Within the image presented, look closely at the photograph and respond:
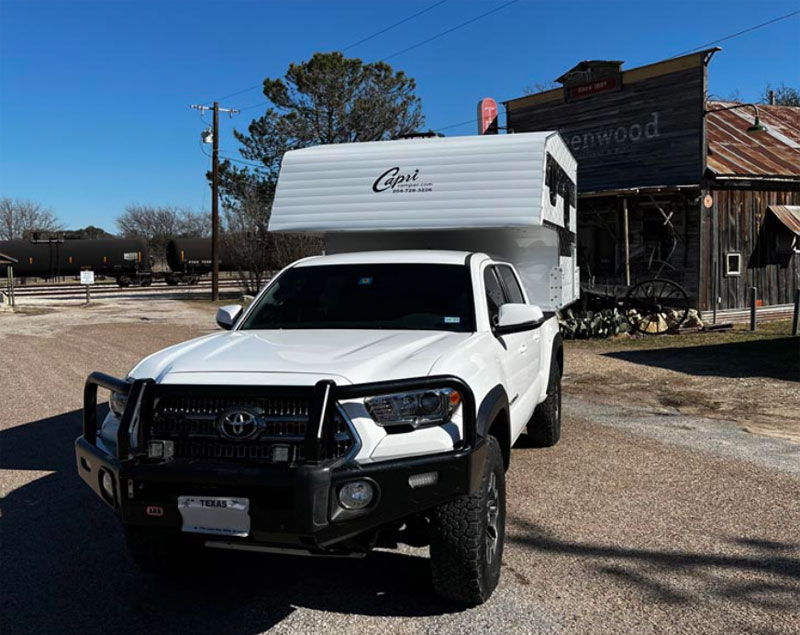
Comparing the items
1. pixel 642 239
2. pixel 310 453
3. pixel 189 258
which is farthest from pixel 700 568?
pixel 189 258

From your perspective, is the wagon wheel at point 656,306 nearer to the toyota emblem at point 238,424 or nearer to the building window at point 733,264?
the building window at point 733,264

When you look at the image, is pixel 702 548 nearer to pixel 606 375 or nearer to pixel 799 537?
pixel 799 537

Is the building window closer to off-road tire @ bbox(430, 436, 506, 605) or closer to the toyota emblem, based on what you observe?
off-road tire @ bbox(430, 436, 506, 605)

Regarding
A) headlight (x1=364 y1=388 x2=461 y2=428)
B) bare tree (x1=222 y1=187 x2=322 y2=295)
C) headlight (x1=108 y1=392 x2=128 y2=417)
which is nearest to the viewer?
headlight (x1=364 y1=388 x2=461 y2=428)

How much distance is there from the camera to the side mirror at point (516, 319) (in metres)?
4.47

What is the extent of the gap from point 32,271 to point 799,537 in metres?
47.8

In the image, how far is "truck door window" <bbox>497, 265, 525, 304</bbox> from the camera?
5.97m

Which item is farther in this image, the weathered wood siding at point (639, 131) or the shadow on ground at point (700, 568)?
the weathered wood siding at point (639, 131)

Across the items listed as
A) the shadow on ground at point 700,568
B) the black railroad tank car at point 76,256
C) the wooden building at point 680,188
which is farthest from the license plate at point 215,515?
the black railroad tank car at point 76,256

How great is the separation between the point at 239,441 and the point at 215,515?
0.33 meters

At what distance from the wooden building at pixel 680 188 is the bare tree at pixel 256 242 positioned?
10966 millimetres

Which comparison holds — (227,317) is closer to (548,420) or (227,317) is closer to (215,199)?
(548,420)

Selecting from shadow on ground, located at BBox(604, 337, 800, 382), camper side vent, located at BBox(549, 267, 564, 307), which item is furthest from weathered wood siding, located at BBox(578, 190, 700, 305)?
camper side vent, located at BBox(549, 267, 564, 307)

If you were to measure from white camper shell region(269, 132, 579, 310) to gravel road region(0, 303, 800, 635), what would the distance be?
2.56 m
